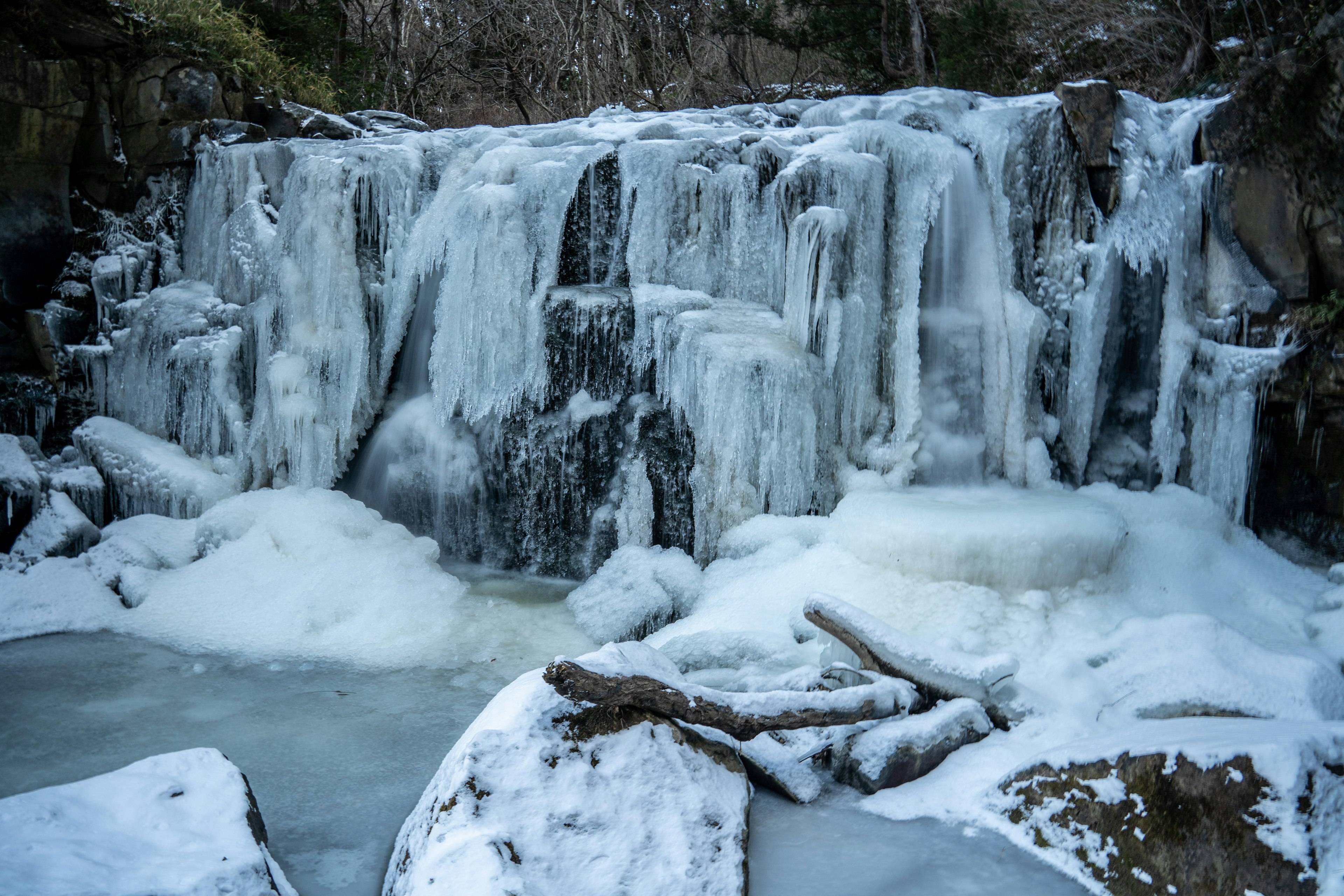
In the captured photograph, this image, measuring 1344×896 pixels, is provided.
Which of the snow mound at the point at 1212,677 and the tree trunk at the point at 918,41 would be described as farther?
the tree trunk at the point at 918,41

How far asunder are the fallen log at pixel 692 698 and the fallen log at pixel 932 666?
0.28 meters

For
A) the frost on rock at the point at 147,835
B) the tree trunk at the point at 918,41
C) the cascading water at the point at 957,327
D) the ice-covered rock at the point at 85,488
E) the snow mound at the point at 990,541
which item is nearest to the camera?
the frost on rock at the point at 147,835

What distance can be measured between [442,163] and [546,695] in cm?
544

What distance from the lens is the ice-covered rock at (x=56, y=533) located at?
5.79 m

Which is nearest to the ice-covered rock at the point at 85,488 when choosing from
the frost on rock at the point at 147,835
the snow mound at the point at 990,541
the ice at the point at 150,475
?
the ice at the point at 150,475

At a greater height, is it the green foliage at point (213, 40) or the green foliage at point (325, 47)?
the green foliage at point (325, 47)

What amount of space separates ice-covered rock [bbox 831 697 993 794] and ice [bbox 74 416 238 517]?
4.98m

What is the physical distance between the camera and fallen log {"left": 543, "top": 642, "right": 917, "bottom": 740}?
2912 mm

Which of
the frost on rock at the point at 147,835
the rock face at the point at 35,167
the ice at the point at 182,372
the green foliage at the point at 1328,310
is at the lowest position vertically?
the frost on rock at the point at 147,835

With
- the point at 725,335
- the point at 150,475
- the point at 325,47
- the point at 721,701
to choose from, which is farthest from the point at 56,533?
the point at 325,47

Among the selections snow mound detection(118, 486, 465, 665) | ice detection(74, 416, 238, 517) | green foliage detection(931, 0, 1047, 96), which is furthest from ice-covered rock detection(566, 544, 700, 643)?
green foliage detection(931, 0, 1047, 96)

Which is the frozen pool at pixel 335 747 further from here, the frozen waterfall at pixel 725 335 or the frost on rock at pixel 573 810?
the frozen waterfall at pixel 725 335

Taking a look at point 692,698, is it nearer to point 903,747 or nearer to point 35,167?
point 903,747

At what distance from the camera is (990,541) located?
4.70m
